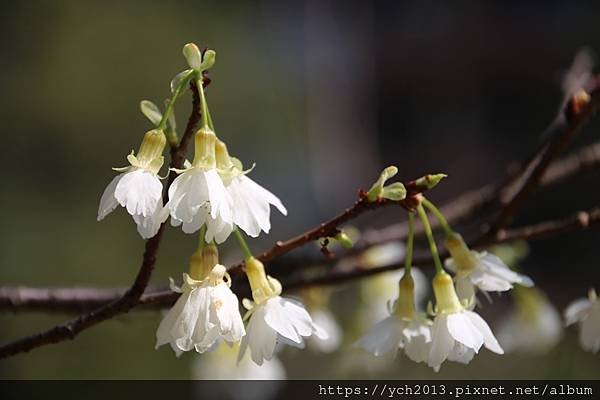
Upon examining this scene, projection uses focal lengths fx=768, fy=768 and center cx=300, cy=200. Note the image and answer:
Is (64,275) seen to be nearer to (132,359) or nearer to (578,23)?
(132,359)

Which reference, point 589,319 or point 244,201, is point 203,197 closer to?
point 244,201

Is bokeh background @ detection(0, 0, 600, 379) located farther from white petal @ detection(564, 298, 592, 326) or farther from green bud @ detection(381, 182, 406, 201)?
green bud @ detection(381, 182, 406, 201)

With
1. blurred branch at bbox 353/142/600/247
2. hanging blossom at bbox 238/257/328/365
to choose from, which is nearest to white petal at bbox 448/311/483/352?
hanging blossom at bbox 238/257/328/365

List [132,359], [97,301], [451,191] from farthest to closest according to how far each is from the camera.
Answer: [451,191] < [132,359] < [97,301]

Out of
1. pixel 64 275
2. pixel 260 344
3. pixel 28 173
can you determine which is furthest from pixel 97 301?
pixel 28 173

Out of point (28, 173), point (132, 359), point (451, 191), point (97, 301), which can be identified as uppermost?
point (451, 191)

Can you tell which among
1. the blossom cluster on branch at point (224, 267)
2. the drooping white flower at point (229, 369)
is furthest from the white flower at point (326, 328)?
the blossom cluster on branch at point (224, 267)

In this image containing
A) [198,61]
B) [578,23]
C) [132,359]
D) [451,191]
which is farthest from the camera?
[578,23]

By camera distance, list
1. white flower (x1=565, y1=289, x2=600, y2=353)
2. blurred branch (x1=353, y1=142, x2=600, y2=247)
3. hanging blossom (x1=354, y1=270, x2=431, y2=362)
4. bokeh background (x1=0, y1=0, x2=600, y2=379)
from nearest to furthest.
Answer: hanging blossom (x1=354, y1=270, x2=431, y2=362)
white flower (x1=565, y1=289, x2=600, y2=353)
blurred branch (x1=353, y1=142, x2=600, y2=247)
bokeh background (x1=0, y1=0, x2=600, y2=379)
